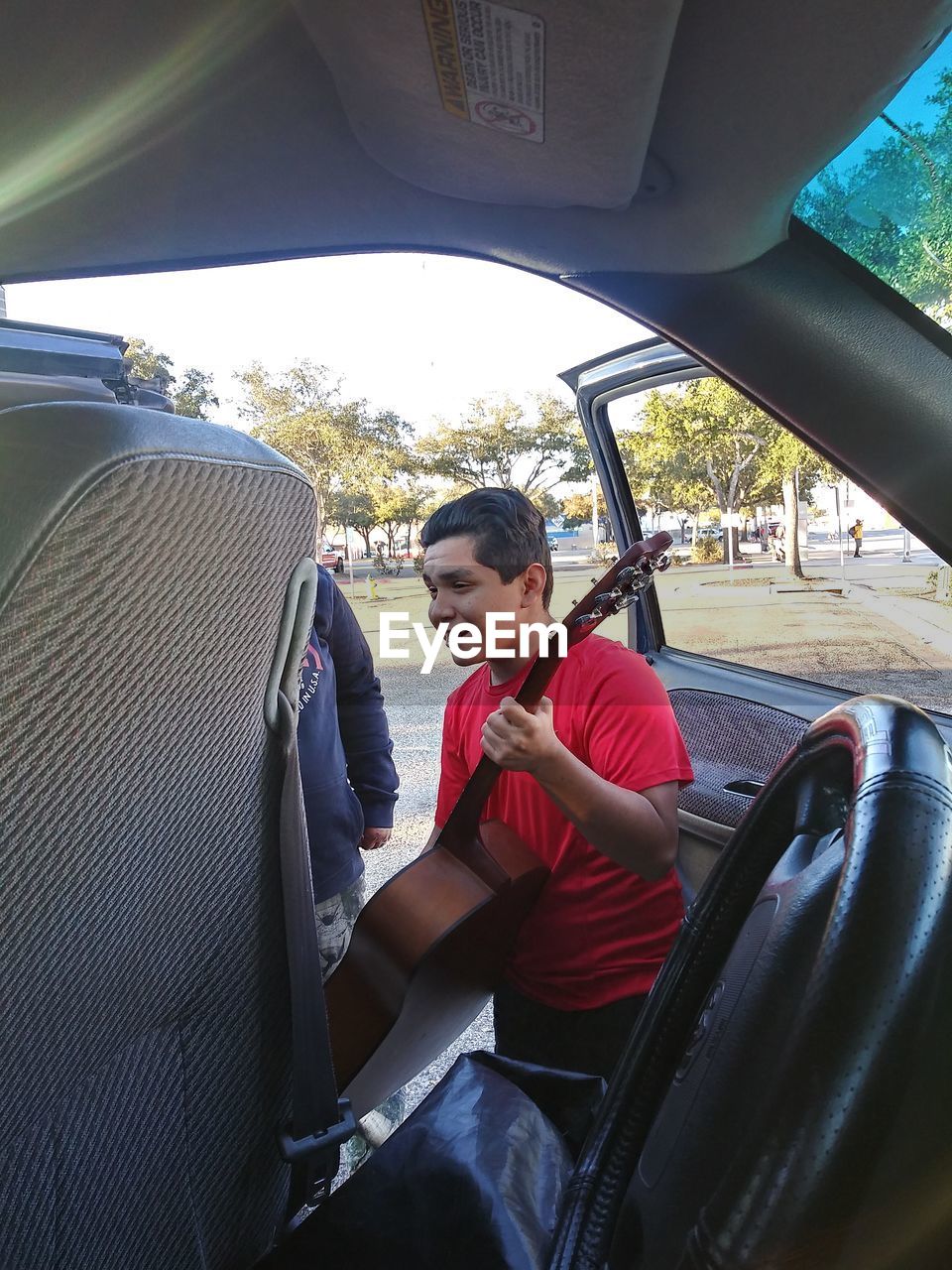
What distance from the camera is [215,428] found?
58 cm

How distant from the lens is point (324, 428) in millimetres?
13195

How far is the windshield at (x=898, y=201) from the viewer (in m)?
0.98

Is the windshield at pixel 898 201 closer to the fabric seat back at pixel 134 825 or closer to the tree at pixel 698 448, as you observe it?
the tree at pixel 698 448

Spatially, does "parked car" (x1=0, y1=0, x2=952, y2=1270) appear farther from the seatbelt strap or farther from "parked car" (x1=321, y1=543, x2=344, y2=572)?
"parked car" (x1=321, y1=543, x2=344, y2=572)

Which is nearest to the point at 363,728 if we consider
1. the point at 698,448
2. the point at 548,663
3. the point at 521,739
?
the point at 548,663

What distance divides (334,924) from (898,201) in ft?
6.09

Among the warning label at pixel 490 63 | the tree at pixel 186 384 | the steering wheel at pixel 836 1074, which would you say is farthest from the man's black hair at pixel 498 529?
the tree at pixel 186 384

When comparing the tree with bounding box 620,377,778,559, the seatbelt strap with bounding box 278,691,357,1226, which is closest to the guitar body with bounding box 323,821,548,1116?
the seatbelt strap with bounding box 278,691,357,1226

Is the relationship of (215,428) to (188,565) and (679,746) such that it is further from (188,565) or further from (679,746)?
(679,746)

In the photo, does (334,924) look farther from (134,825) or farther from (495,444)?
(495,444)

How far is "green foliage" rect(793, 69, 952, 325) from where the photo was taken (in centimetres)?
101

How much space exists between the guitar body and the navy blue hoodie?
25 centimetres

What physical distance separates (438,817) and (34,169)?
136cm

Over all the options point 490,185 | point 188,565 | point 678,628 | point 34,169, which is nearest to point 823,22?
point 490,185
